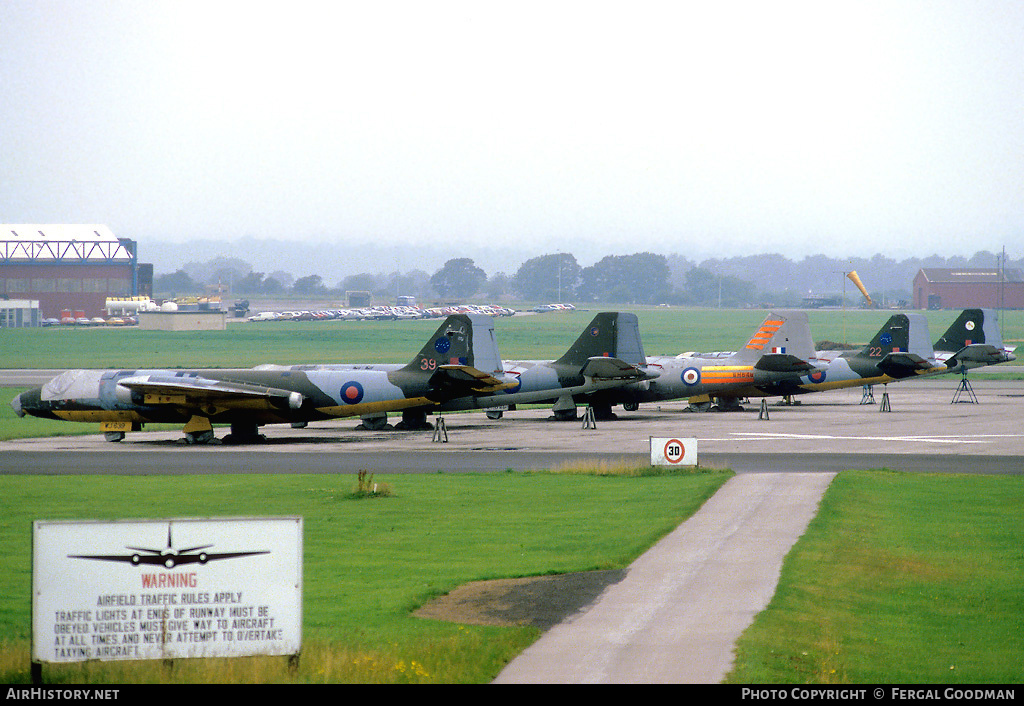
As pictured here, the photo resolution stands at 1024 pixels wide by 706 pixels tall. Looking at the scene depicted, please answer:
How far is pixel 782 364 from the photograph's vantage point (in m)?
67.2

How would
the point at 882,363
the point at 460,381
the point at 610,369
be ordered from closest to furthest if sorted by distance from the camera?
the point at 460,381 → the point at 610,369 → the point at 882,363

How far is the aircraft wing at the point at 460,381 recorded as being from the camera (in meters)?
52.9

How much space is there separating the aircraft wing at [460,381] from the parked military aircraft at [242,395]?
49 mm

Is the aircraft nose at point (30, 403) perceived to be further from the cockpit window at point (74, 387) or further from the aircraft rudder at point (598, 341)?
the aircraft rudder at point (598, 341)

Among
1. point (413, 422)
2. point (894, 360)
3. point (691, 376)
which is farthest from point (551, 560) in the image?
point (894, 360)

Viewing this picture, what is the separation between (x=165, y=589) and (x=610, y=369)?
161 ft

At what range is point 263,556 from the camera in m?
13.0

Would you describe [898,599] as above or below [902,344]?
below

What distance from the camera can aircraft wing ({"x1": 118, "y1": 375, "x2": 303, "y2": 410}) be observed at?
49719 mm

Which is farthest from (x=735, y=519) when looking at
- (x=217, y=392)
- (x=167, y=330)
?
(x=167, y=330)

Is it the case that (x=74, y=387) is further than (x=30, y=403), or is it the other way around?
(x=30, y=403)

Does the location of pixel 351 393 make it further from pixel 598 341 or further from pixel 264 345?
pixel 264 345

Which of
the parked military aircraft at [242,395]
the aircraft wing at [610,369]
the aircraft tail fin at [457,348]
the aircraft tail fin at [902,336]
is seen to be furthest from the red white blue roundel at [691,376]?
the parked military aircraft at [242,395]
